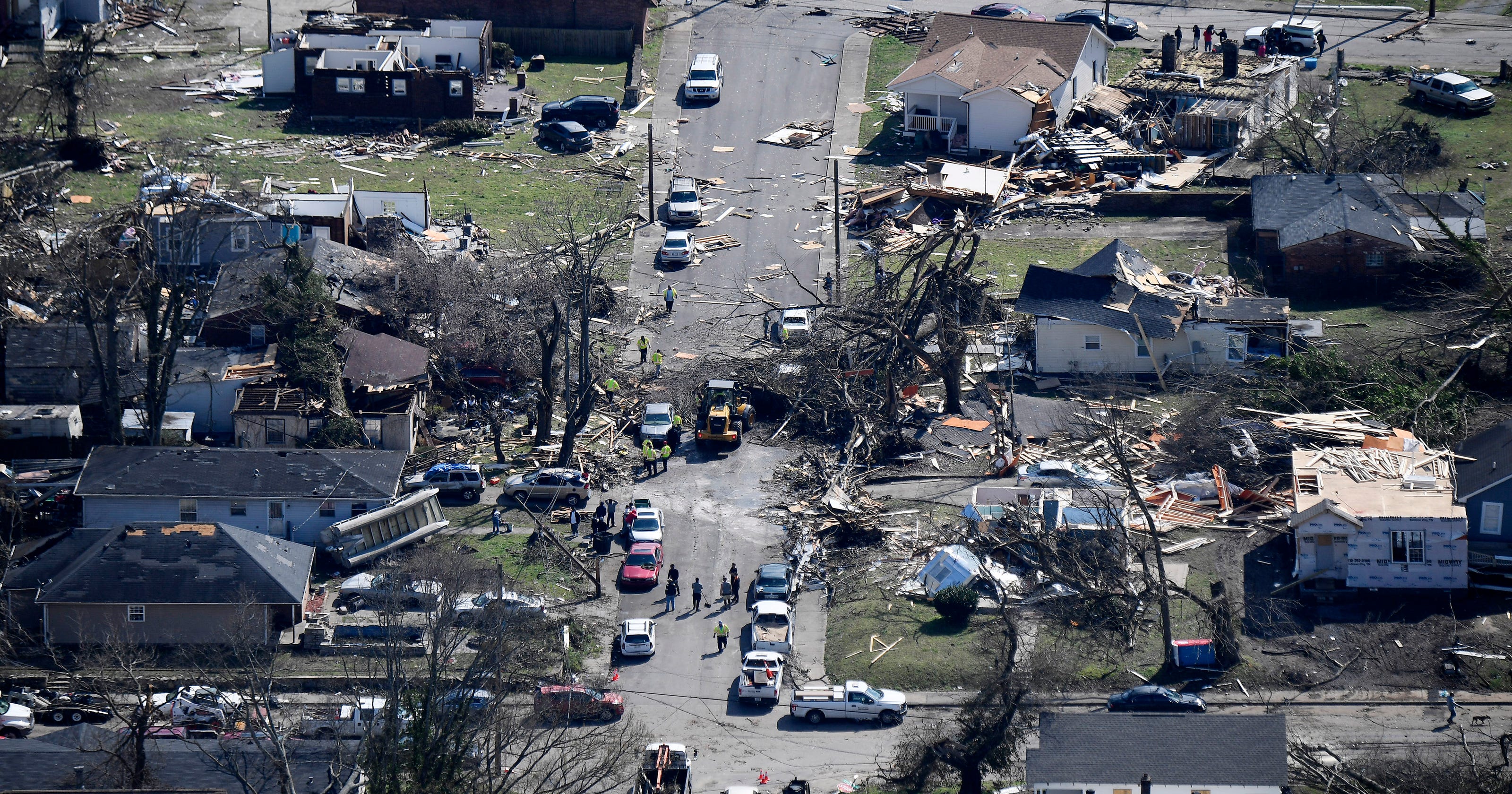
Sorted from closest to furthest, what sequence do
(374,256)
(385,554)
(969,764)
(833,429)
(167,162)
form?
(969,764) < (385,554) < (833,429) < (374,256) < (167,162)

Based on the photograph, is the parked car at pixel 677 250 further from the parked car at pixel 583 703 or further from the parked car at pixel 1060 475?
the parked car at pixel 583 703

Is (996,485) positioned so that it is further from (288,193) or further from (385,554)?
(288,193)

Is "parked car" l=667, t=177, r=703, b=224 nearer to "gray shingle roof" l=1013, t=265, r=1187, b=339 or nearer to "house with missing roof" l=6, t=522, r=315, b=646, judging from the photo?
"gray shingle roof" l=1013, t=265, r=1187, b=339

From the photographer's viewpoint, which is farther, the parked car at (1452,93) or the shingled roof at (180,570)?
the parked car at (1452,93)

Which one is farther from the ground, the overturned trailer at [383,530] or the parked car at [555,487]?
the parked car at [555,487]

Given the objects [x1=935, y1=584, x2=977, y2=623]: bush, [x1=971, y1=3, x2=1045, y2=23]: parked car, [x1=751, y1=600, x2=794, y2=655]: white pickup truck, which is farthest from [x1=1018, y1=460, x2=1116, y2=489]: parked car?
[x1=971, y1=3, x2=1045, y2=23]: parked car

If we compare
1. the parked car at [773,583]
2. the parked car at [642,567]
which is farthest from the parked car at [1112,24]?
the parked car at [773,583]

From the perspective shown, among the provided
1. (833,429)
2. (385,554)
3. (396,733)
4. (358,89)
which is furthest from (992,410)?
(358,89)
